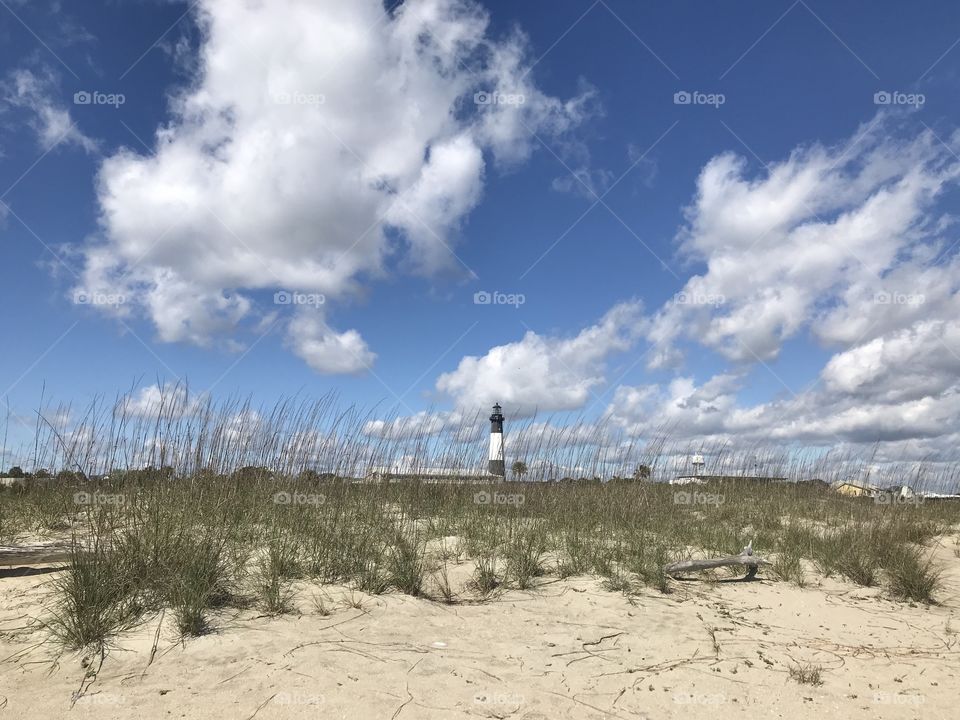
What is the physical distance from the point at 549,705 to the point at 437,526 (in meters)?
3.99

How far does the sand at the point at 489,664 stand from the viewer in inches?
124

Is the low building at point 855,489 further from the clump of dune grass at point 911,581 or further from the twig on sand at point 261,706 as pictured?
the twig on sand at point 261,706

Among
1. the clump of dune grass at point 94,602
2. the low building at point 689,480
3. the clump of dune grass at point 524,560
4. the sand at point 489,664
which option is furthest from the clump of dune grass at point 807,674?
the low building at point 689,480

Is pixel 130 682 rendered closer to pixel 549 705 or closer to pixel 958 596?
pixel 549 705

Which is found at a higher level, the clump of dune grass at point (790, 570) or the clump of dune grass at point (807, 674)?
the clump of dune grass at point (790, 570)

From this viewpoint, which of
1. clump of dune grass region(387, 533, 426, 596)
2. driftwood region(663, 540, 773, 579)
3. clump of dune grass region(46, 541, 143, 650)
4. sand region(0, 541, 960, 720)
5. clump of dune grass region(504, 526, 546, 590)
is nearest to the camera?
sand region(0, 541, 960, 720)

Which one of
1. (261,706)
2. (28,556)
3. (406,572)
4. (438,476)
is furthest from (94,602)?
(438,476)

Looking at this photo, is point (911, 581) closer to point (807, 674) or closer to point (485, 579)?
point (807, 674)

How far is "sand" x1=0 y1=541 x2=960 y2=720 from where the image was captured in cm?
315

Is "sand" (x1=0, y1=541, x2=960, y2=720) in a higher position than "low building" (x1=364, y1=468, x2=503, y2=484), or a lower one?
lower

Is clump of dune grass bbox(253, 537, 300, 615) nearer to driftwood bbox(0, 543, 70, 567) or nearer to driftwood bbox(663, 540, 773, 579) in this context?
driftwood bbox(0, 543, 70, 567)

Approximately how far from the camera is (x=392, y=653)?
373cm

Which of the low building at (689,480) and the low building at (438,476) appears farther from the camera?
the low building at (689,480)

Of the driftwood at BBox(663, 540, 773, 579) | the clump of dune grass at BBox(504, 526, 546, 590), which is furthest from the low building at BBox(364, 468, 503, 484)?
the driftwood at BBox(663, 540, 773, 579)
